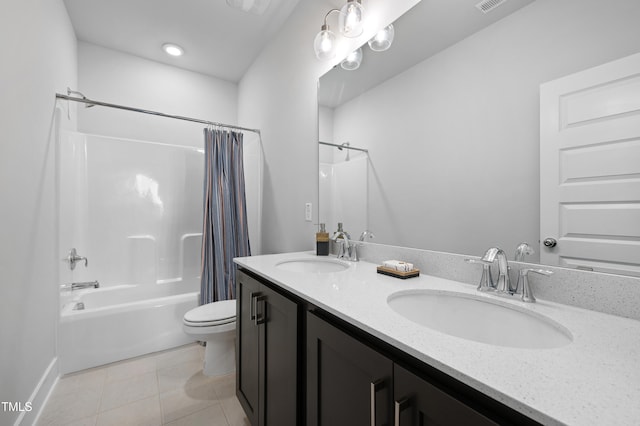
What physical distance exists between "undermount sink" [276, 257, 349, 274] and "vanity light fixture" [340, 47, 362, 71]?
1.09m

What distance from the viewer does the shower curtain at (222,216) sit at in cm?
226

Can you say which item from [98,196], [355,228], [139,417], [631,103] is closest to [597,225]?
[631,103]

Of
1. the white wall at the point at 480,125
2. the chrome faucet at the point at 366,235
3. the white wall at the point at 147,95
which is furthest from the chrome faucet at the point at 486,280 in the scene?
the white wall at the point at 147,95

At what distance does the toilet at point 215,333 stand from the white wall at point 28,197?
745 mm

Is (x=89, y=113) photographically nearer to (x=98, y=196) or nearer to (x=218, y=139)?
(x=98, y=196)

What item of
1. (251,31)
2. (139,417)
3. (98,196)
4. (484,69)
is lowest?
(139,417)

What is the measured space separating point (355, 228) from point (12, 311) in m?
1.66

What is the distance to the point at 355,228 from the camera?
5.09 ft

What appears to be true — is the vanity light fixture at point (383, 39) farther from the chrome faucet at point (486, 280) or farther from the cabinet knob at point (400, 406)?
the cabinet knob at point (400, 406)

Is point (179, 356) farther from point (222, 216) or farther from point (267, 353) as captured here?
point (267, 353)

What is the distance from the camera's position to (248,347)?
1.34 meters

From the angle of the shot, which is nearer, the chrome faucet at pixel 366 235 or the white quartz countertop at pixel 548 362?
the white quartz countertop at pixel 548 362

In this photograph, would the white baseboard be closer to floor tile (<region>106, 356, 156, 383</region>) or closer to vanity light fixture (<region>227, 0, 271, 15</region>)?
floor tile (<region>106, 356, 156, 383</region>)

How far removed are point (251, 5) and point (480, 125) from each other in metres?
1.81
